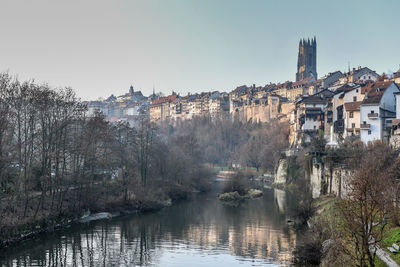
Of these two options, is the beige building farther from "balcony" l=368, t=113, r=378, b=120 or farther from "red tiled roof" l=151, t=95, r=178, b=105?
"balcony" l=368, t=113, r=378, b=120

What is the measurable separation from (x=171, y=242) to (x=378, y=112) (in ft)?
110

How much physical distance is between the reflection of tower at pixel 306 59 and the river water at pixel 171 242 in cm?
11898

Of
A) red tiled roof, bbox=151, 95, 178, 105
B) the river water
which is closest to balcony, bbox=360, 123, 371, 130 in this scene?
the river water

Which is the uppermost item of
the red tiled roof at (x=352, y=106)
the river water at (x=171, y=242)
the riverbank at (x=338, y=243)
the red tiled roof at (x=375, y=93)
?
the red tiled roof at (x=375, y=93)

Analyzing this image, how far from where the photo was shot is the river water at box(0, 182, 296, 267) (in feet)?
91.6

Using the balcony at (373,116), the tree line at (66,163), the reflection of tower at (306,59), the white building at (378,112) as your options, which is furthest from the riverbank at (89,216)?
the reflection of tower at (306,59)

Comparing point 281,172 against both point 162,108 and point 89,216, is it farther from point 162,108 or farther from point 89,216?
point 162,108

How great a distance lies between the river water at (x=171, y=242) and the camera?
27.9 metres

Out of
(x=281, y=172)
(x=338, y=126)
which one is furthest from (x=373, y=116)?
(x=281, y=172)

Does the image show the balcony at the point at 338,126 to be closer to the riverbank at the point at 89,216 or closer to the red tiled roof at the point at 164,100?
the riverbank at the point at 89,216

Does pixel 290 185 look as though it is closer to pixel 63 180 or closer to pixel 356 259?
pixel 63 180

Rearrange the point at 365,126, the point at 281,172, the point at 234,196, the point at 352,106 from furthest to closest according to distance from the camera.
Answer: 1. the point at 281,172
2. the point at 352,106
3. the point at 234,196
4. the point at 365,126

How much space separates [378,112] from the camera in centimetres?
5584

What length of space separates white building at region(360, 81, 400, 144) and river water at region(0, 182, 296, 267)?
16520mm
